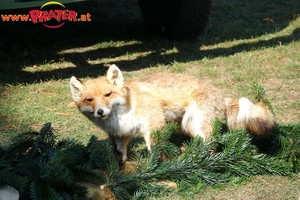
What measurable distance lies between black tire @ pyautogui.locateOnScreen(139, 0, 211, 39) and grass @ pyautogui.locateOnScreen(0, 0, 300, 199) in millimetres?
155

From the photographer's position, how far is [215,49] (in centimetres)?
884

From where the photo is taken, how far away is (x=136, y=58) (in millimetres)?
8484

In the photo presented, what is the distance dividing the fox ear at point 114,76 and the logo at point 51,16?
248 centimetres

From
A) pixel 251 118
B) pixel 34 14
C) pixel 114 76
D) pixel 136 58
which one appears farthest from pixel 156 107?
pixel 34 14

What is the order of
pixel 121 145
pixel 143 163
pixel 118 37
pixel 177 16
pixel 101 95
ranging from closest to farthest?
pixel 143 163 < pixel 101 95 < pixel 121 145 < pixel 177 16 < pixel 118 37

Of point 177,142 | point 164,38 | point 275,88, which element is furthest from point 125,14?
point 177,142

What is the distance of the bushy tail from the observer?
5.25 m

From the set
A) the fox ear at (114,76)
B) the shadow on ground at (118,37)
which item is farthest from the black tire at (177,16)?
Answer: the fox ear at (114,76)

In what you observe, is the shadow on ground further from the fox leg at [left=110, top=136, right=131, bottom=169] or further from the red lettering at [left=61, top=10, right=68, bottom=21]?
the fox leg at [left=110, top=136, right=131, bottom=169]

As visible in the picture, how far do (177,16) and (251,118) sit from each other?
3994mm

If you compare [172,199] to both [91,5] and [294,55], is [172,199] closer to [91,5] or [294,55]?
[294,55]

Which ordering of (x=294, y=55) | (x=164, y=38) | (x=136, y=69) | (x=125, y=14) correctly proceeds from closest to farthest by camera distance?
(x=136, y=69) < (x=294, y=55) < (x=164, y=38) < (x=125, y=14)

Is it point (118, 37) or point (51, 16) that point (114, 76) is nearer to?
point (51, 16)

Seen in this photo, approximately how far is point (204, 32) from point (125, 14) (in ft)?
5.72
